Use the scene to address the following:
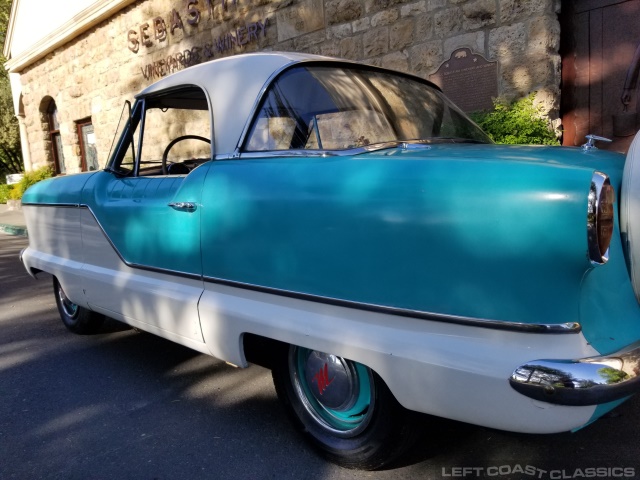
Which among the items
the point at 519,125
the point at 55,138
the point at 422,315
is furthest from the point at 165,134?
the point at 55,138

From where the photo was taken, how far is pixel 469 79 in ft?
20.7

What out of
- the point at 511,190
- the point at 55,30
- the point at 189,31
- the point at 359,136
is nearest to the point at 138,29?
the point at 189,31

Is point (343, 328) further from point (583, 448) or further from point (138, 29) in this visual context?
point (138, 29)

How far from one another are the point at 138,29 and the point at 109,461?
Result: 10.7m

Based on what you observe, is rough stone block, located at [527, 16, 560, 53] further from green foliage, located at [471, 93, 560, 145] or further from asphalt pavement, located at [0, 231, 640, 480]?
asphalt pavement, located at [0, 231, 640, 480]

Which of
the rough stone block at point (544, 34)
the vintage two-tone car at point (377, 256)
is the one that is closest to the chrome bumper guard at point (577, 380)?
the vintage two-tone car at point (377, 256)

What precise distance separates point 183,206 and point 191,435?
1.16 m

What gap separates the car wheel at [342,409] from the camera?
7.04ft

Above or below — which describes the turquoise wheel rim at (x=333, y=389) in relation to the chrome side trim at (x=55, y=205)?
below

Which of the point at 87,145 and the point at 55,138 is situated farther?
the point at 55,138

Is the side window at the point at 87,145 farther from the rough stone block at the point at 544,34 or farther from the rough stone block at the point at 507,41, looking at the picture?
the rough stone block at the point at 544,34

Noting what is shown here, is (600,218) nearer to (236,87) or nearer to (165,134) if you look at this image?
(236,87)

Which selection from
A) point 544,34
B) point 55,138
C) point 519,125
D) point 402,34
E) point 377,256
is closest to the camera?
point 377,256

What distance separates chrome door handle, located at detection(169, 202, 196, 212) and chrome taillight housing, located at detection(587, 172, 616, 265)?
5.60 ft
